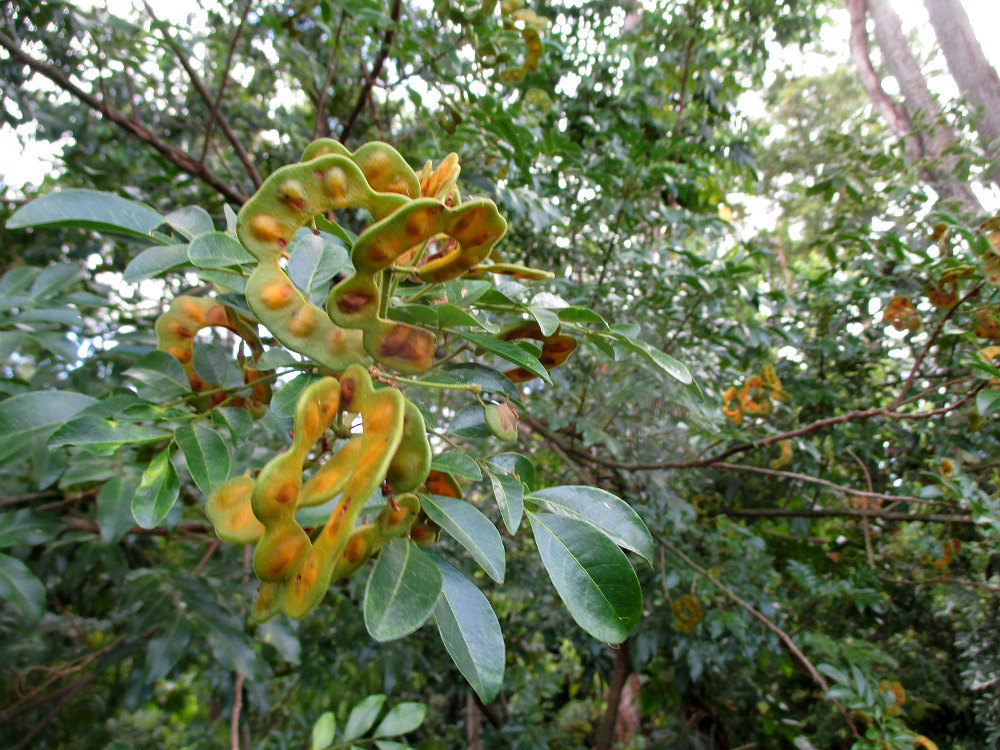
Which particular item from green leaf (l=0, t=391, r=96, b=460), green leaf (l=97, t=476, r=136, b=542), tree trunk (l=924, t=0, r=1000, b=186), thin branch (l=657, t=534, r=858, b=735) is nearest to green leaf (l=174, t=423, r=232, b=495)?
green leaf (l=0, t=391, r=96, b=460)

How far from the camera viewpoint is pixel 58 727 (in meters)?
2.24

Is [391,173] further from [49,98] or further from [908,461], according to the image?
[49,98]

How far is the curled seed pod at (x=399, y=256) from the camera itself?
15.9 inches

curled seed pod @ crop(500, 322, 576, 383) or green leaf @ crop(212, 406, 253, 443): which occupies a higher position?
curled seed pod @ crop(500, 322, 576, 383)

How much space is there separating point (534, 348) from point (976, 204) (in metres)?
2.40

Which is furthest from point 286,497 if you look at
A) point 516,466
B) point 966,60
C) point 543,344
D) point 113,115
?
point 966,60

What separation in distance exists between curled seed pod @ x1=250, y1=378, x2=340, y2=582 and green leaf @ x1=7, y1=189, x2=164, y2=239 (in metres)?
0.29

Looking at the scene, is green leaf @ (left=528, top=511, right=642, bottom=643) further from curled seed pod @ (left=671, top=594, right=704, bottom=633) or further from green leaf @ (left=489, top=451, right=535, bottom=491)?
curled seed pod @ (left=671, top=594, right=704, bottom=633)

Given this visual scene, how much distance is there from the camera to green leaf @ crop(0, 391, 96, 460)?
65 centimetres

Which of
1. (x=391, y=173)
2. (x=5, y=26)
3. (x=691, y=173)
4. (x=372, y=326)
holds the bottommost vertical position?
(x=372, y=326)

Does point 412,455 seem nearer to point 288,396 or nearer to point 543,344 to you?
point 288,396

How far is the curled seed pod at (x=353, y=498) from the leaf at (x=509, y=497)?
0.42 ft

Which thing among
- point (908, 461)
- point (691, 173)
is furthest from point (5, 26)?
point (908, 461)

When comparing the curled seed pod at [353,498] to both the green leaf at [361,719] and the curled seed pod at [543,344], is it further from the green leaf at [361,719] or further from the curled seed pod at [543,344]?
the green leaf at [361,719]
